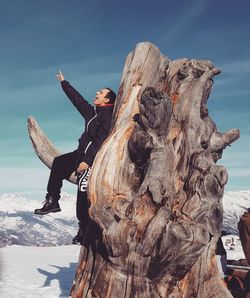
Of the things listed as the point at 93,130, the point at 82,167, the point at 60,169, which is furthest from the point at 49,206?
the point at 93,130

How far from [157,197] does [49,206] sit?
238 cm

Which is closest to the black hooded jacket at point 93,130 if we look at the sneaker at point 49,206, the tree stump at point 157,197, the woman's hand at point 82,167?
the woman's hand at point 82,167

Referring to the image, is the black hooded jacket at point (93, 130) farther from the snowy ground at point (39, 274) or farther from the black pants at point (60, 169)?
the snowy ground at point (39, 274)

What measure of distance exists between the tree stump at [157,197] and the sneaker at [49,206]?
37.7 inches

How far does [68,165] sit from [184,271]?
2.83 meters

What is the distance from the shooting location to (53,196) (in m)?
6.58

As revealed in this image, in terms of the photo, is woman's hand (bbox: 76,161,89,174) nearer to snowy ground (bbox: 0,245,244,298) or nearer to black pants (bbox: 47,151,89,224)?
black pants (bbox: 47,151,89,224)

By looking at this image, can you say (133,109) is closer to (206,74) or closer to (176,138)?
(176,138)

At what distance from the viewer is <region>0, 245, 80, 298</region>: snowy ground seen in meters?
8.66

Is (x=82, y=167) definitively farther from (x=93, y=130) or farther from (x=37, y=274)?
(x=37, y=274)

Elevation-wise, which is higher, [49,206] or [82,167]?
[82,167]

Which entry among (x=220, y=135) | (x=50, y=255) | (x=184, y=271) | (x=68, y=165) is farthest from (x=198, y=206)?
(x=50, y=255)

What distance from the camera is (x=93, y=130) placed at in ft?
21.4

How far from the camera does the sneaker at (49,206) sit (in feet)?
20.7
